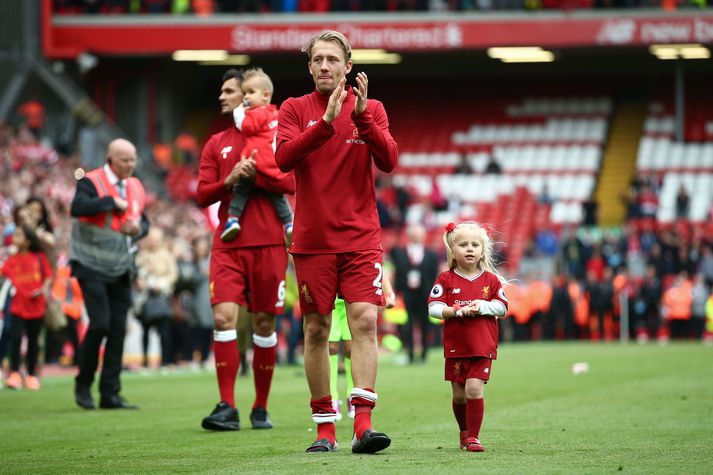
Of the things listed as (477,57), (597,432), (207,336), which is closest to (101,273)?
(597,432)

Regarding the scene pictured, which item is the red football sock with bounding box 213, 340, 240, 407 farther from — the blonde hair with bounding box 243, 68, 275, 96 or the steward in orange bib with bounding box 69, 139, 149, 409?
the steward in orange bib with bounding box 69, 139, 149, 409

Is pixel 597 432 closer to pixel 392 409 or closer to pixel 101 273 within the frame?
pixel 392 409

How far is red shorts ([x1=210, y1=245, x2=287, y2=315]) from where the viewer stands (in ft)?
33.2

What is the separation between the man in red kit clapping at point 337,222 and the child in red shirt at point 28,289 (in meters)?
7.97

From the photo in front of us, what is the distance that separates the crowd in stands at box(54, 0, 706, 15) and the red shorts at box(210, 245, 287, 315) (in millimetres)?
29500

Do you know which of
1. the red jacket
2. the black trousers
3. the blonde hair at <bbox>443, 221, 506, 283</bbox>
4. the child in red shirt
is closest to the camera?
the blonde hair at <bbox>443, 221, 506, 283</bbox>

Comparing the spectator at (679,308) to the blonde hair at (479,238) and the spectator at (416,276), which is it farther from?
the blonde hair at (479,238)

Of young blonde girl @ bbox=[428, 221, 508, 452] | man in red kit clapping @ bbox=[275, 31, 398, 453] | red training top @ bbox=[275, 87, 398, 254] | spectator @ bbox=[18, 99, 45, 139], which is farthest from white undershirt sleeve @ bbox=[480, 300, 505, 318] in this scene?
spectator @ bbox=[18, 99, 45, 139]

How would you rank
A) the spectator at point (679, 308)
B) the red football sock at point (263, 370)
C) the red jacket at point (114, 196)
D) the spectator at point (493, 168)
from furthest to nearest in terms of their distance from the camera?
1. the spectator at point (493, 168)
2. the spectator at point (679, 308)
3. the red jacket at point (114, 196)
4. the red football sock at point (263, 370)

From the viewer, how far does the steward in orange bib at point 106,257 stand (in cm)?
1241

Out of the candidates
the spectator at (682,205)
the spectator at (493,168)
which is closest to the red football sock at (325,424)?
the spectator at (682,205)

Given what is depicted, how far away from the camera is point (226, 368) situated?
1025cm

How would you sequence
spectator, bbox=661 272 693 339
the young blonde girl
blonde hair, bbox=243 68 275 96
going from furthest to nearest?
spectator, bbox=661 272 693 339
blonde hair, bbox=243 68 275 96
the young blonde girl

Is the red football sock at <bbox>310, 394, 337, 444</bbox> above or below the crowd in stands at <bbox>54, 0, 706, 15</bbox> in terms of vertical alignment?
below
